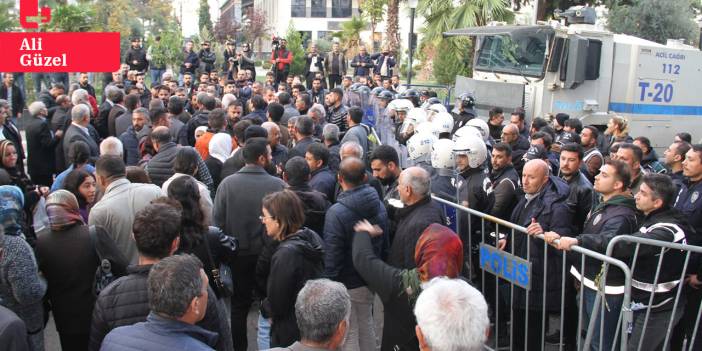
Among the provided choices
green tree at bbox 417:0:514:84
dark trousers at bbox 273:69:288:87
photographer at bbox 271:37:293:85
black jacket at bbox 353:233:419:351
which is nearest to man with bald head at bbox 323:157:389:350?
black jacket at bbox 353:233:419:351

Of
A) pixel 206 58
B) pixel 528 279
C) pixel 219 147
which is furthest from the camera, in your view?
pixel 206 58

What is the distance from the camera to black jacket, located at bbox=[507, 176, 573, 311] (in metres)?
5.12

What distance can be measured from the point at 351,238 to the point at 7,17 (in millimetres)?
19660

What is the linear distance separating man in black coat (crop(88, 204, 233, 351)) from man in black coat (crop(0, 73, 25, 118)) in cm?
1176

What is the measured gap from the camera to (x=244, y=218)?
5.22 m

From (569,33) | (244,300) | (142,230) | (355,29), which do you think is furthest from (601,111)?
(355,29)

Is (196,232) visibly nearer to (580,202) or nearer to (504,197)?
(504,197)

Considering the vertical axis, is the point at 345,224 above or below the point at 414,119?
below

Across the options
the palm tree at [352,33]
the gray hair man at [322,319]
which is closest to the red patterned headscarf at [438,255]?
the gray hair man at [322,319]

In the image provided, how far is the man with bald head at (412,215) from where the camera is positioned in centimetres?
432

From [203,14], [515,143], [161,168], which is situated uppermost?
[203,14]

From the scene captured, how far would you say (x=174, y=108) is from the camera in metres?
9.13

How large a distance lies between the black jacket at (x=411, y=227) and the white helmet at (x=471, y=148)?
1.58 m

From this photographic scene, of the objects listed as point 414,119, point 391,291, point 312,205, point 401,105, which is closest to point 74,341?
point 312,205
